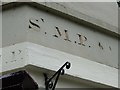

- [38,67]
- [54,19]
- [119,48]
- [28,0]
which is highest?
[28,0]

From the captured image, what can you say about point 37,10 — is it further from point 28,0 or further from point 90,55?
point 90,55

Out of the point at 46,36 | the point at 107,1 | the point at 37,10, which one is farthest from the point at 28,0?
A: the point at 107,1

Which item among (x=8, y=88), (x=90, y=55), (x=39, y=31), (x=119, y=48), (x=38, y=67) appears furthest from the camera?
(x=119, y=48)

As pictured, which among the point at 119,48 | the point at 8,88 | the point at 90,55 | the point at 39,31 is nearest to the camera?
the point at 8,88

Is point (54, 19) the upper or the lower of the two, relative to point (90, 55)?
upper

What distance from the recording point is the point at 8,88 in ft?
9.00

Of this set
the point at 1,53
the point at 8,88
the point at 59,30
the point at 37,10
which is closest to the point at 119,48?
the point at 59,30

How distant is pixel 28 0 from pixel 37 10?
225mm

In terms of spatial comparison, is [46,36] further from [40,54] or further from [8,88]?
A: [8,88]

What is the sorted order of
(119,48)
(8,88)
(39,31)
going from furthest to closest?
(119,48)
(39,31)
(8,88)

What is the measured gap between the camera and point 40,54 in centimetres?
529

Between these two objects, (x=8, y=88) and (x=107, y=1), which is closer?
(x=8, y=88)

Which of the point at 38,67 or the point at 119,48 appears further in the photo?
the point at 119,48

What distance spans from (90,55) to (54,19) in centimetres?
87
